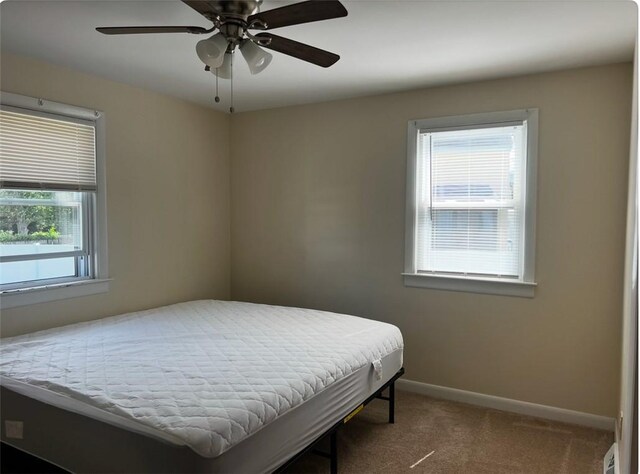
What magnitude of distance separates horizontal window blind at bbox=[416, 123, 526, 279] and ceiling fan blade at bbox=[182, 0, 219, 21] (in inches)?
82.8

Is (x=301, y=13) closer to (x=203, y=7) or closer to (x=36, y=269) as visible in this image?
(x=203, y=7)

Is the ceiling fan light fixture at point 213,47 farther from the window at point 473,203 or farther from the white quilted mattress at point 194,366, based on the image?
the window at point 473,203

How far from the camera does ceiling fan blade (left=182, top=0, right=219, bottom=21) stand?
1.62 meters

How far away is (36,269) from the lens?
300cm

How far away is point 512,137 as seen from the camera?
3.17m

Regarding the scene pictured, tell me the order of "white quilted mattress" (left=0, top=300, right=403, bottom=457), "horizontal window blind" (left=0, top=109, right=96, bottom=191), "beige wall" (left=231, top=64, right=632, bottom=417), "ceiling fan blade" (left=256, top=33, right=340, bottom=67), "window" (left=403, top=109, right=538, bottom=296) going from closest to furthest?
"white quilted mattress" (left=0, top=300, right=403, bottom=457)
"ceiling fan blade" (left=256, top=33, right=340, bottom=67)
"horizontal window blind" (left=0, top=109, right=96, bottom=191)
"beige wall" (left=231, top=64, right=632, bottom=417)
"window" (left=403, top=109, right=538, bottom=296)

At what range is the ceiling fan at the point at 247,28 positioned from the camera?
1.68 meters

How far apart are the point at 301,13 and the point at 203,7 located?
38 centimetres

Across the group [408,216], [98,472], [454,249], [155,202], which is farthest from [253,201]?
[98,472]

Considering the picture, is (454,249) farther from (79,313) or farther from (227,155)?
(79,313)

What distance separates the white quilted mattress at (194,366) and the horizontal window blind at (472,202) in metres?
0.83

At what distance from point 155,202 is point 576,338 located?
3.34 metres

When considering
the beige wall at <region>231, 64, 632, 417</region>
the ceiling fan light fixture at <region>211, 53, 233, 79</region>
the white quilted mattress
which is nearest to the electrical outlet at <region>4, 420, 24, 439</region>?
the white quilted mattress

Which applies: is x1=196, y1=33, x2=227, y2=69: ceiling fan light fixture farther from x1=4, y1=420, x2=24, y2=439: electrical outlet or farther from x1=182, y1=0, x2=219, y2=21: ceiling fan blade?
x1=4, y1=420, x2=24, y2=439: electrical outlet
